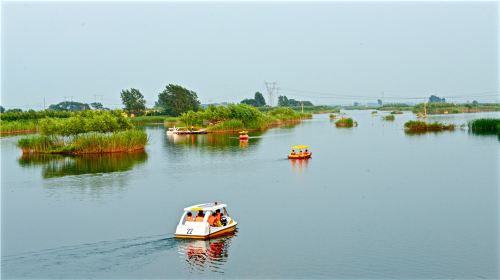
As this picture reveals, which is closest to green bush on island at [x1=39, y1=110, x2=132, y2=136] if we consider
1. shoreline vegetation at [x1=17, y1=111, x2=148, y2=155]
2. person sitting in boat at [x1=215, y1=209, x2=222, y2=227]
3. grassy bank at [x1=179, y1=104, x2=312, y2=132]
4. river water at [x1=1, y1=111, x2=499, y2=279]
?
shoreline vegetation at [x1=17, y1=111, x2=148, y2=155]

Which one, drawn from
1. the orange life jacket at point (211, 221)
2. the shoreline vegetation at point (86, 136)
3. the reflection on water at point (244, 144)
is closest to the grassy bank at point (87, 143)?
the shoreline vegetation at point (86, 136)

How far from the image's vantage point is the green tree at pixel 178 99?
133500 millimetres

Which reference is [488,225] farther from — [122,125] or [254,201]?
[122,125]

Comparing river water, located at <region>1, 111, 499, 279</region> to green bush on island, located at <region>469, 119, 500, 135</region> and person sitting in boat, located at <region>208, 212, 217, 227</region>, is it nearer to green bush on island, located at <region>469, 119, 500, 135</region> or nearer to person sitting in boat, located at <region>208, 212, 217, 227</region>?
person sitting in boat, located at <region>208, 212, 217, 227</region>

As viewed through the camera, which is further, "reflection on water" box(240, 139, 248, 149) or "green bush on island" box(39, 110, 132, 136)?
"reflection on water" box(240, 139, 248, 149)

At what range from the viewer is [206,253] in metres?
21.1

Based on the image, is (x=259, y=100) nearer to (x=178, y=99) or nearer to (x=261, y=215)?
(x=178, y=99)

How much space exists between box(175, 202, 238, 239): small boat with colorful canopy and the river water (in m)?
0.45

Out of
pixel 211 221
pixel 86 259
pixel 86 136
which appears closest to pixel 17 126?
pixel 86 136

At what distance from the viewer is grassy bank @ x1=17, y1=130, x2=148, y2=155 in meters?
52.0

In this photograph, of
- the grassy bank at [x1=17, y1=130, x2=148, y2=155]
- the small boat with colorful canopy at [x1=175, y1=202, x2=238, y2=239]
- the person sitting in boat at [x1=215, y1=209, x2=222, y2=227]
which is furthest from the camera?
the grassy bank at [x1=17, y1=130, x2=148, y2=155]

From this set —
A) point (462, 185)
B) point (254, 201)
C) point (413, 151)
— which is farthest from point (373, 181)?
point (413, 151)

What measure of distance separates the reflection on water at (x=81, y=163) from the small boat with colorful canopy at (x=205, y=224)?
20.5 meters

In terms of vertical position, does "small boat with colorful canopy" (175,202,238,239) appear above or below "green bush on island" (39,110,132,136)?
below
